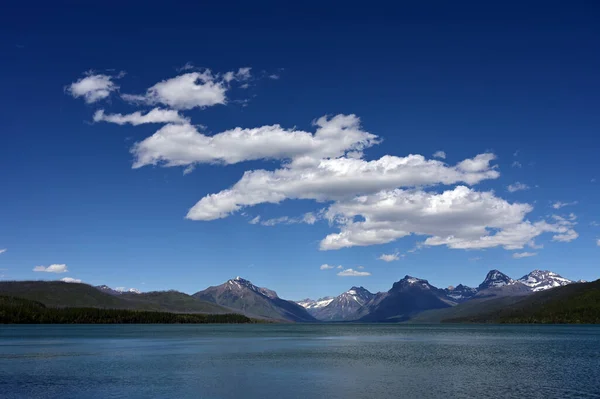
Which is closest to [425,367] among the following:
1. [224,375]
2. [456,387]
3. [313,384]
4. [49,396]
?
[456,387]

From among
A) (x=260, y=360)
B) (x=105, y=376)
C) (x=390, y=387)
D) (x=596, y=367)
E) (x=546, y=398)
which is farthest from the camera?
(x=260, y=360)

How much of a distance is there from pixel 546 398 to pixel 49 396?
58.7 meters

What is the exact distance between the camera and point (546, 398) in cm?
5866

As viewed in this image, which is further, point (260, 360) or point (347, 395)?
point (260, 360)

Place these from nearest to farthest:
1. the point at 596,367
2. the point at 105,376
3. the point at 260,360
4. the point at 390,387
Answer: the point at 390,387
the point at 105,376
the point at 596,367
the point at 260,360

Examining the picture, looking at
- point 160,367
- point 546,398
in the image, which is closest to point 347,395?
point 546,398

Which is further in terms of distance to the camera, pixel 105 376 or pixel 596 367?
pixel 596 367

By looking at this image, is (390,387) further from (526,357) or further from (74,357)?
(74,357)

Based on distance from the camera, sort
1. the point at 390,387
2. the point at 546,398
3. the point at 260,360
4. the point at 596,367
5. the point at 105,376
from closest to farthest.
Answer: the point at 546,398
the point at 390,387
the point at 105,376
the point at 596,367
the point at 260,360

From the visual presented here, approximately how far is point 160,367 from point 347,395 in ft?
147

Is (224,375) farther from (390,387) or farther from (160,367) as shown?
(390,387)

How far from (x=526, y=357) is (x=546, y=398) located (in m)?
58.6

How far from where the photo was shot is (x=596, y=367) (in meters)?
89.8

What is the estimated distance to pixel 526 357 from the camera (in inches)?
4402
